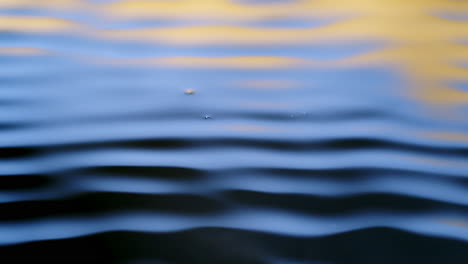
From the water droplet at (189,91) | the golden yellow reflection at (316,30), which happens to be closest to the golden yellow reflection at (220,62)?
the golden yellow reflection at (316,30)

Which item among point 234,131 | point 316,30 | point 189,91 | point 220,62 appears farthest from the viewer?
point 316,30

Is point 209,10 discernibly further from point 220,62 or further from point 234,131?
point 234,131

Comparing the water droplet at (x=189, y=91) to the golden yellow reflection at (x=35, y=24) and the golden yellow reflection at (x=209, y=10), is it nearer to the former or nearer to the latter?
the golden yellow reflection at (x=209, y=10)

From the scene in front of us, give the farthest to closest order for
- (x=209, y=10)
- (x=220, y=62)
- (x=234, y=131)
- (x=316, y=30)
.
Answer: (x=209, y=10) → (x=316, y=30) → (x=220, y=62) → (x=234, y=131)

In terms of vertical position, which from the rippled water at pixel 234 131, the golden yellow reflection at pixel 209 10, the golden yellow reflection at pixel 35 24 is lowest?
the rippled water at pixel 234 131

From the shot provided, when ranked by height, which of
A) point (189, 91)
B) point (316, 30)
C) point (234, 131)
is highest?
point (316, 30)

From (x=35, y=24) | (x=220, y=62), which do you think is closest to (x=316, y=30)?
(x=220, y=62)

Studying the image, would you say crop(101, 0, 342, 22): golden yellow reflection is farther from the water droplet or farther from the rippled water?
the water droplet

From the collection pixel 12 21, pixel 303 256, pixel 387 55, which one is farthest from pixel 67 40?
pixel 303 256
